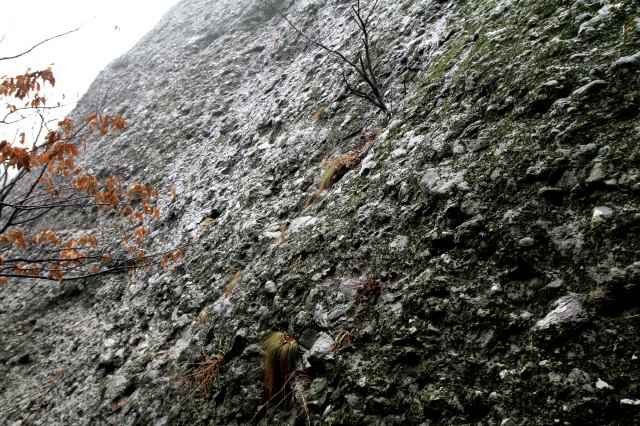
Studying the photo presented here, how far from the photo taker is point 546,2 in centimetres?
286

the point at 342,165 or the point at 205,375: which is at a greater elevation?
the point at 342,165

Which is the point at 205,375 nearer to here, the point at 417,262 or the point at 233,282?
the point at 233,282

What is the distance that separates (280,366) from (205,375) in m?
0.88

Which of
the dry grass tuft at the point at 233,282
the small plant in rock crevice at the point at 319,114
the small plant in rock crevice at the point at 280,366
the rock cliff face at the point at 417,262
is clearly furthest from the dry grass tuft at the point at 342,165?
the small plant in rock crevice at the point at 280,366

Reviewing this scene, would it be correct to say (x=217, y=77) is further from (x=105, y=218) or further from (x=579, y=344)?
(x=579, y=344)

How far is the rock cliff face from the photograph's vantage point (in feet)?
4.61

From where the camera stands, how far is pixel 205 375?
8.93 ft

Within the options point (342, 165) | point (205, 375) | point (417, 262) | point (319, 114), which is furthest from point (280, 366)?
point (319, 114)

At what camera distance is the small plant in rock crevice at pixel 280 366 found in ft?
7.03

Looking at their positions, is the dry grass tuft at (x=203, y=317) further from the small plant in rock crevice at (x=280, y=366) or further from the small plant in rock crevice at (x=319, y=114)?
the small plant in rock crevice at (x=319, y=114)

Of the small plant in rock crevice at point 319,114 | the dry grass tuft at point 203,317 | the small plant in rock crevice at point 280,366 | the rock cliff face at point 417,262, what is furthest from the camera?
the small plant in rock crevice at point 319,114

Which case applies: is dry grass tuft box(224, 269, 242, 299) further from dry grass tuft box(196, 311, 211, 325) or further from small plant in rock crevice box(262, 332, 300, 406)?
small plant in rock crevice box(262, 332, 300, 406)

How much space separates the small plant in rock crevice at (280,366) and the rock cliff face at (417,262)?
0.07m

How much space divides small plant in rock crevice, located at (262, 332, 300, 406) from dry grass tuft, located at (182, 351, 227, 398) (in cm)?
57
